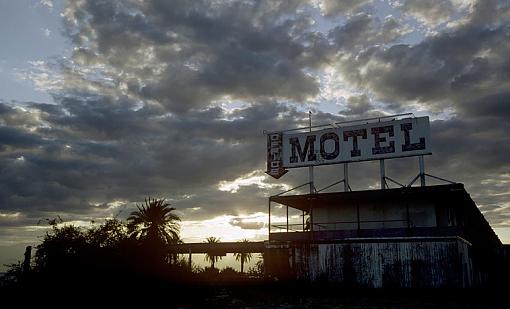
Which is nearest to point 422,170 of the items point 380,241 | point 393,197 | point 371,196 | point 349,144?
point 393,197

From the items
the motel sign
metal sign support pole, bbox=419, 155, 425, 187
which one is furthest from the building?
the motel sign

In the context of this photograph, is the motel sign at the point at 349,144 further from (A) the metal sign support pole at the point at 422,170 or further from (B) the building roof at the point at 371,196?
(B) the building roof at the point at 371,196

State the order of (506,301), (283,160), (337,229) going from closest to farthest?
(506,301)
(337,229)
(283,160)

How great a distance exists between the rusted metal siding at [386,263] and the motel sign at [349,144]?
359 inches

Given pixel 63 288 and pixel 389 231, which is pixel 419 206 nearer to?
pixel 389 231

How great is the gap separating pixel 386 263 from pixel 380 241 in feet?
4.57

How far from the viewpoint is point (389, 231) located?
32.0m

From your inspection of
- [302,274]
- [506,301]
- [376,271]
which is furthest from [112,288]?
Result: [506,301]

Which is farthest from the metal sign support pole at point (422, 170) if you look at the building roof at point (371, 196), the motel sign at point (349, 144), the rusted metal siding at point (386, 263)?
the rusted metal siding at point (386, 263)

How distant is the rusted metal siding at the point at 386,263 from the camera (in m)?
28.0

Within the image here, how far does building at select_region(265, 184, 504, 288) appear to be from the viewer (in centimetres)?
2839

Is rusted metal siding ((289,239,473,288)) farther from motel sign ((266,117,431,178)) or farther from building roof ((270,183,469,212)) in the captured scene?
motel sign ((266,117,431,178))

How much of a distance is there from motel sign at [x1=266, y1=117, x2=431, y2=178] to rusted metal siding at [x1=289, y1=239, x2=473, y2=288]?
9.11 m

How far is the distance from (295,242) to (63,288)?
14.6 metres
